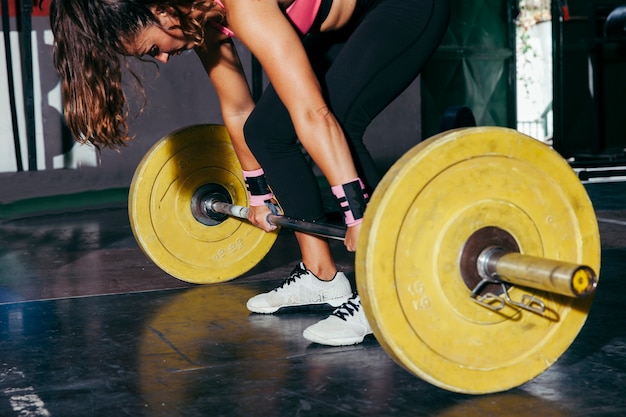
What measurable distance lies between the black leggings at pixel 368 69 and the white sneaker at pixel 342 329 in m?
0.29

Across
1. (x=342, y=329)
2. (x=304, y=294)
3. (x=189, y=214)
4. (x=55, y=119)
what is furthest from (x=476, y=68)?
(x=342, y=329)

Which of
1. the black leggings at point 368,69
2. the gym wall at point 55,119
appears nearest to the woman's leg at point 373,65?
the black leggings at point 368,69

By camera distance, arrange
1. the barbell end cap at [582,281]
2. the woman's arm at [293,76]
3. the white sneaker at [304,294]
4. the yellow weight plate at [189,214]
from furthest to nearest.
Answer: the yellow weight plate at [189,214]
the white sneaker at [304,294]
the woman's arm at [293,76]
the barbell end cap at [582,281]

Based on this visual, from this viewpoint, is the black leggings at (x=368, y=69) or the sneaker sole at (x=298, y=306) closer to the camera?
the black leggings at (x=368, y=69)

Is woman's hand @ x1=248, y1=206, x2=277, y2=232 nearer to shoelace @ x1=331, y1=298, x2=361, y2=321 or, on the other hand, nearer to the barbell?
shoelace @ x1=331, y1=298, x2=361, y2=321

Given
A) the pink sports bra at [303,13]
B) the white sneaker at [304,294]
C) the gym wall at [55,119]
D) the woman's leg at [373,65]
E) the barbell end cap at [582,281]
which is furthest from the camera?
the gym wall at [55,119]

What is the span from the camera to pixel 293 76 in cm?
156

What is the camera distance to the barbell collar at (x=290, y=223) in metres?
1.71

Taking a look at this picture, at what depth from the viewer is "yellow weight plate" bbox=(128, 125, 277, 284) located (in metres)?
2.57

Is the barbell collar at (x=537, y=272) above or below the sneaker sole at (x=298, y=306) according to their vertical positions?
above

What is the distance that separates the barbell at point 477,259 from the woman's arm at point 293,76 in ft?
0.82

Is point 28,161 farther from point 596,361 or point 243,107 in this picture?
point 596,361

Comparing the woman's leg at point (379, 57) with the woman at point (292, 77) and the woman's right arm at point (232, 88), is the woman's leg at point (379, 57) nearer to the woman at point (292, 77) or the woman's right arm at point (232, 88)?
the woman at point (292, 77)

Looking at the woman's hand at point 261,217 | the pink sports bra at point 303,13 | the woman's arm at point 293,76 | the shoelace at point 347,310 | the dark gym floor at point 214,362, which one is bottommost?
the dark gym floor at point 214,362
